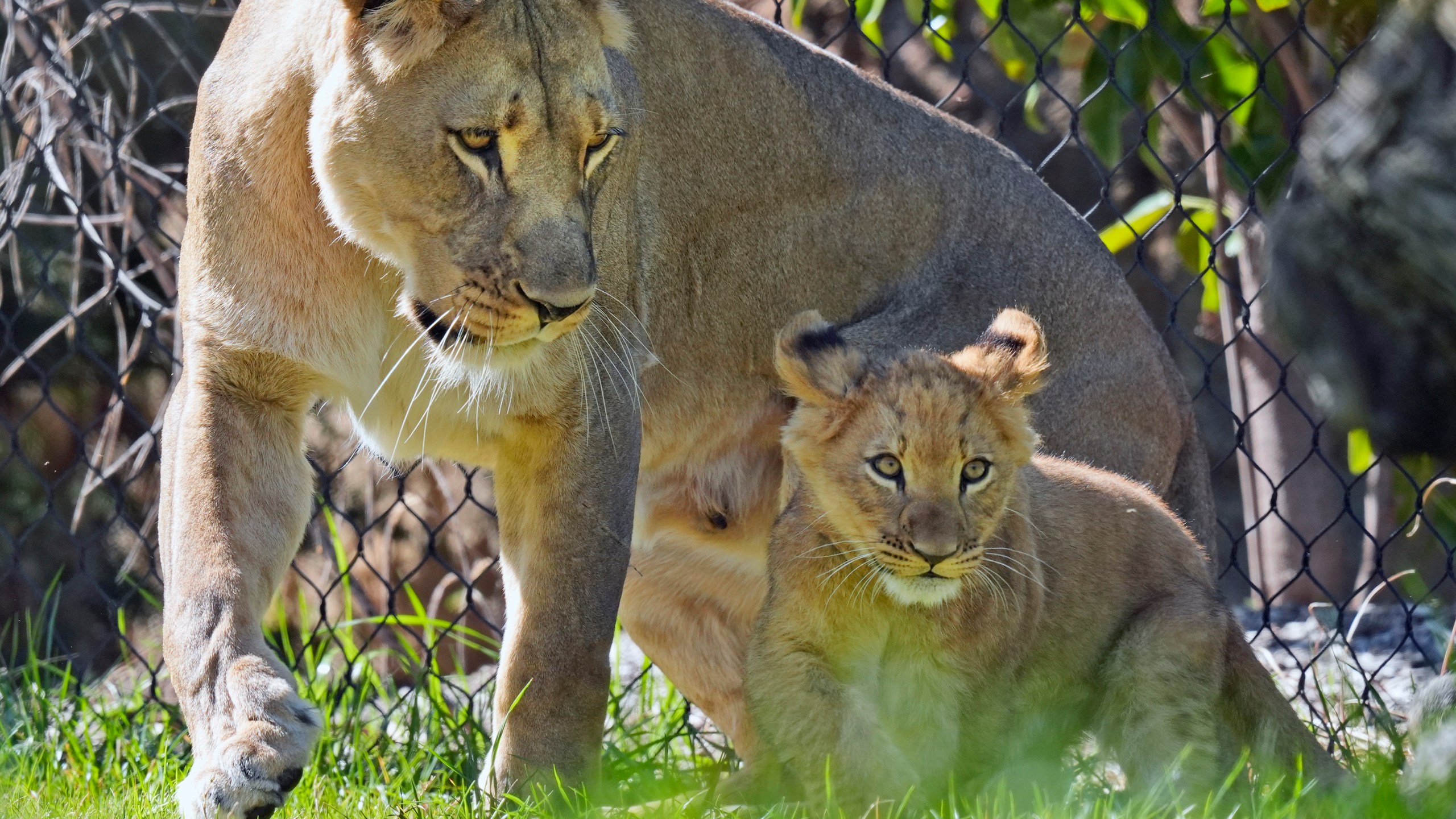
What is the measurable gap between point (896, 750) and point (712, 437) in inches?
38.8

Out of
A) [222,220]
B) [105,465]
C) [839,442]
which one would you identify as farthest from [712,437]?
[105,465]

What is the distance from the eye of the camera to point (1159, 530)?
3104 mm

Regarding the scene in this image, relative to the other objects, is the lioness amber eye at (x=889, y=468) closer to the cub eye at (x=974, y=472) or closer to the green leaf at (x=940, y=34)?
the cub eye at (x=974, y=472)

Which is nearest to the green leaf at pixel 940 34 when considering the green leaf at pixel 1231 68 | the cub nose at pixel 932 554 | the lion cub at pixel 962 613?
the green leaf at pixel 1231 68

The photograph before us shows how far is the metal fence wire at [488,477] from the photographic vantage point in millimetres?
4000

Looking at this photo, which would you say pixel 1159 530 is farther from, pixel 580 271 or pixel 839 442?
pixel 580 271

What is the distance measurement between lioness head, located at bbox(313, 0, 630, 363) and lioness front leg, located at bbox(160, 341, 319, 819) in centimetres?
43

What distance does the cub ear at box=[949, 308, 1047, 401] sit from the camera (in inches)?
111

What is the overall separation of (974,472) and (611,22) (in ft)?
3.52

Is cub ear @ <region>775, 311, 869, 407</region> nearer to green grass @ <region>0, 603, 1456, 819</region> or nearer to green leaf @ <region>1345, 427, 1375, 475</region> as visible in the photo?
green grass @ <region>0, 603, 1456, 819</region>

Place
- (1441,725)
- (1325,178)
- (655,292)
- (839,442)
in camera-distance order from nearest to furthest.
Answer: (1325,178) → (1441,725) → (839,442) → (655,292)

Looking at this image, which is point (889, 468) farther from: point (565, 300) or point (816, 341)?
point (565, 300)

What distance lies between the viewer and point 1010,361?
2.83 meters

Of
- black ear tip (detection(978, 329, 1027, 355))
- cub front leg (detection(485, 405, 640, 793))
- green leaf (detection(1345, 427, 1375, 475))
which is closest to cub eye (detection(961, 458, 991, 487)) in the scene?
black ear tip (detection(978, 329, 1027, 355))
